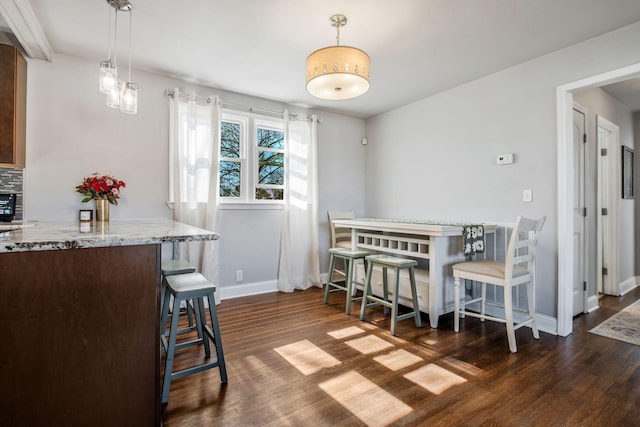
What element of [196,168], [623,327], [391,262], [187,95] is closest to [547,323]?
[623,327]

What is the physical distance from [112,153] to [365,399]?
122 inches

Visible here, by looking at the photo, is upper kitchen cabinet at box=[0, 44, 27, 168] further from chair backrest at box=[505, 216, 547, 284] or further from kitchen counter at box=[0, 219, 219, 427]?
chair backrest at box=[505, 216, 547, 284]

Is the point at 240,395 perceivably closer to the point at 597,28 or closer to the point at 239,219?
the point at 239,219

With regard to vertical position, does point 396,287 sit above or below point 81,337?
below

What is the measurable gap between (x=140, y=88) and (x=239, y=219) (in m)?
1.71

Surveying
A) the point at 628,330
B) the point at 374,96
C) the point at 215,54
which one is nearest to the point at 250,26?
the point at 215,54

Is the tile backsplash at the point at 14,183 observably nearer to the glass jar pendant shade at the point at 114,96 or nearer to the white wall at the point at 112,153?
the white wall at the point at 112,153

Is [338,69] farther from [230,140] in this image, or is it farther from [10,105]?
[10,105]

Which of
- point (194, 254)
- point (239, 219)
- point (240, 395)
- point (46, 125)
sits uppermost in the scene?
point (46, 125)

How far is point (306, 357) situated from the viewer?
7.39 feet

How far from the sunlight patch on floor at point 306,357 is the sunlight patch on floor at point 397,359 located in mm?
326

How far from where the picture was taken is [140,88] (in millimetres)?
3195

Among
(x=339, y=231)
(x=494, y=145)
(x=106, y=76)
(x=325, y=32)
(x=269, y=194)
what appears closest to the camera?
(x=106, y=76)

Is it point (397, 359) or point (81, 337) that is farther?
point (397, 359)
